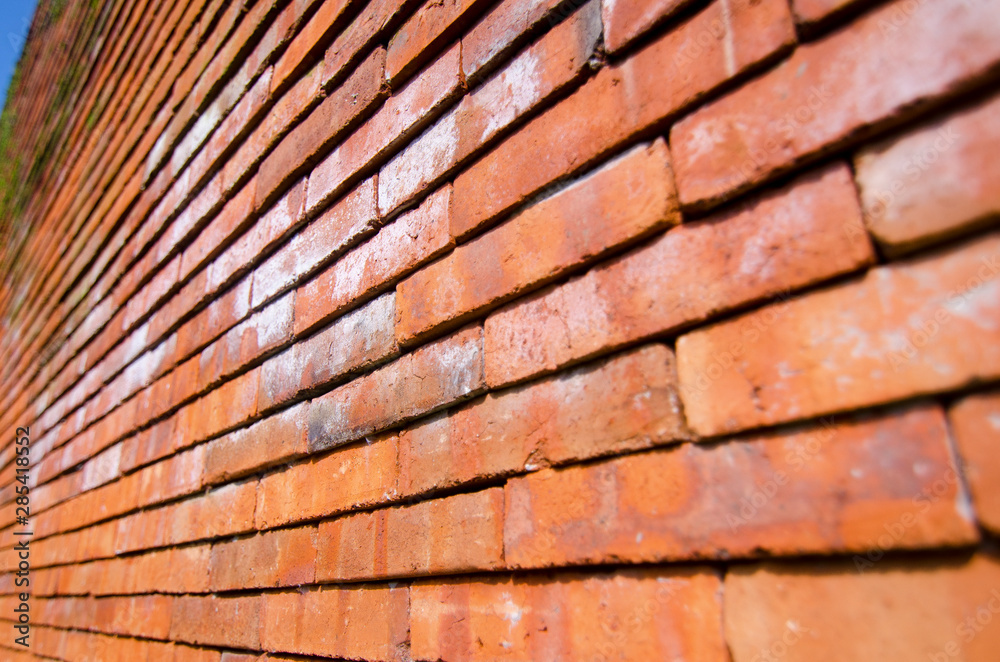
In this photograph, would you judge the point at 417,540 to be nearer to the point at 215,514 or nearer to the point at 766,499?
the point at 766,499

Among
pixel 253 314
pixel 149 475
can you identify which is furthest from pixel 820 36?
pixel 149 475

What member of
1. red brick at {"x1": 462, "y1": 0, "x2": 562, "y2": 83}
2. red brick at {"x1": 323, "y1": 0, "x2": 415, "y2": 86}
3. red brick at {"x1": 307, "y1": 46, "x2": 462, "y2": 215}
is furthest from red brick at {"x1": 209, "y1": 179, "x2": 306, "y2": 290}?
red brick at {"x1": 462, "y1": 0, "x2": 562, "y2": 83}

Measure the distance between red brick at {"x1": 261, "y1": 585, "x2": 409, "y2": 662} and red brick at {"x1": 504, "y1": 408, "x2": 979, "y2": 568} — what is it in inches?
22.5

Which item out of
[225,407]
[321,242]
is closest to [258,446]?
[225,407]

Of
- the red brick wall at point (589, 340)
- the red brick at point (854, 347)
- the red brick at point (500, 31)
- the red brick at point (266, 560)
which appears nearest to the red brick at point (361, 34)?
the red brick wall at point (589, 340)

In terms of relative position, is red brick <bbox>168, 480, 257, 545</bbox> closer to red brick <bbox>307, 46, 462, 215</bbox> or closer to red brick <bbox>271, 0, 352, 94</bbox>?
red brick <bbox>307, 46, 462, 215</bbox>

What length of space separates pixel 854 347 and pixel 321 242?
6.10 feet

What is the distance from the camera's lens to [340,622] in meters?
1.83

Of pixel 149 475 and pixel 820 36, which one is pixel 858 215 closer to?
pixel 820 36

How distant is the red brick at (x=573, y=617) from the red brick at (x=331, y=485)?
13.7 inches

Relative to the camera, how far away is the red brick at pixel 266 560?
6.66ft

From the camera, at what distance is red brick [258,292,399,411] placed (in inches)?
74.5

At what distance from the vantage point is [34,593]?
4.70m

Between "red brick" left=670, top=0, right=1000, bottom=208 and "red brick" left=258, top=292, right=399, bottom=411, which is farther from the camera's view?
"red brick" left=258, top=292, right=399, bottom=411
